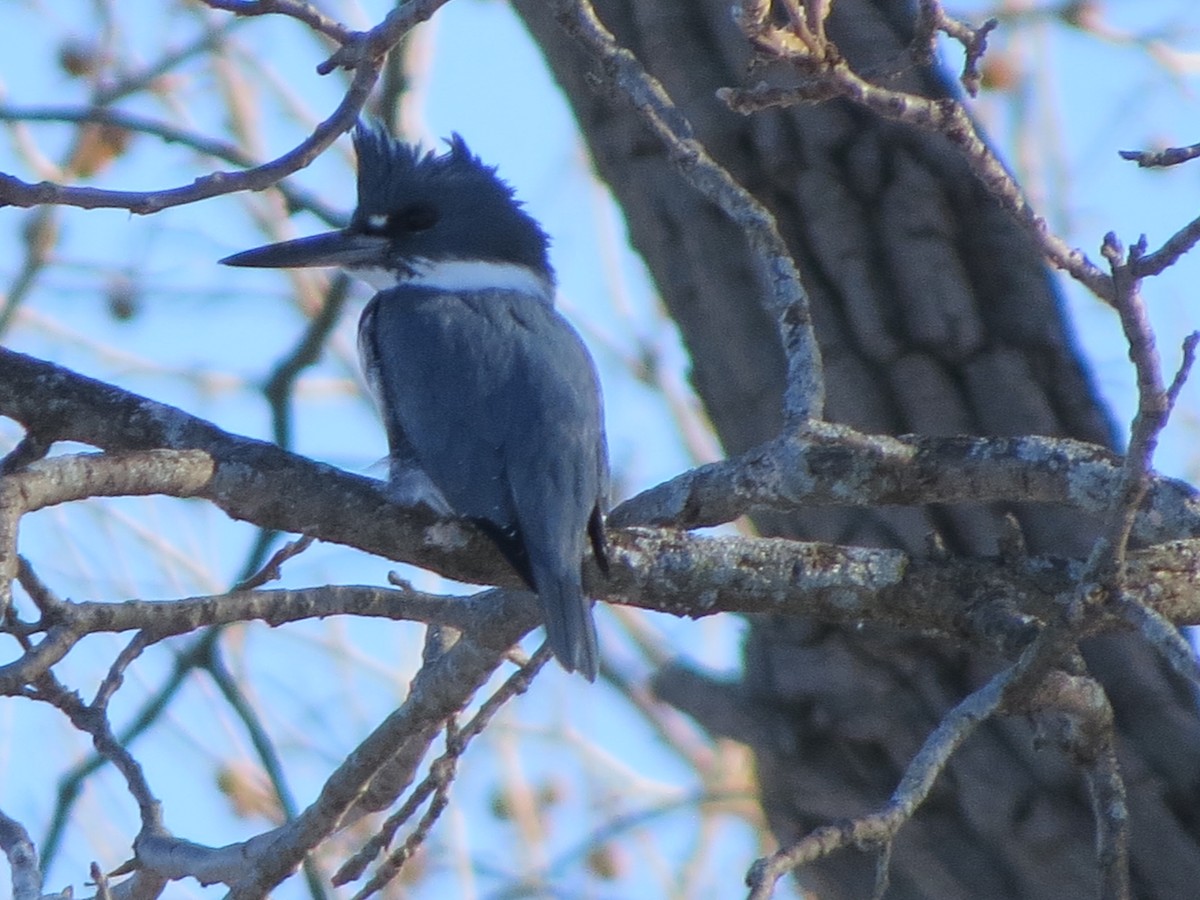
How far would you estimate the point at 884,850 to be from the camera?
1.87 metres

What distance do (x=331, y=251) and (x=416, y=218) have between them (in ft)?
0.70

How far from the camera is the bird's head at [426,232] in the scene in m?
3.62

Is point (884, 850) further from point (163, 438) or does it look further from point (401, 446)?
point (401, 446)

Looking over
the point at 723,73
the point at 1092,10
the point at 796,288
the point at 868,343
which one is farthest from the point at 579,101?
the point at 1092,10

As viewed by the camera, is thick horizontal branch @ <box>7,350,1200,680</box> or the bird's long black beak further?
the bird's long black beak

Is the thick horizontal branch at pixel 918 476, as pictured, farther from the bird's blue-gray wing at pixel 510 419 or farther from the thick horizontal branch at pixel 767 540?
the bird's blue-gray wing at pixel 510 419

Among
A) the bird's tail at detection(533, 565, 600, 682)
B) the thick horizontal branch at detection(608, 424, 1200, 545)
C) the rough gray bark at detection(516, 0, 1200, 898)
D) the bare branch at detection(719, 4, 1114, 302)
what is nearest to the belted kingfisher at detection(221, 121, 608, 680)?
the bird's tail at detection(533, 565, 600, 682)

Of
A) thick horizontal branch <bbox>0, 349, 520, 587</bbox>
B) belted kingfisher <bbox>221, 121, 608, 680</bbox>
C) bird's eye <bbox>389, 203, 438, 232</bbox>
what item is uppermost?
bird's eye <bbox>389, 203, 438, 232</bbox>

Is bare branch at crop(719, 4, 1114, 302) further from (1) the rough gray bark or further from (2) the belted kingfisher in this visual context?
(1) the rough gray bark

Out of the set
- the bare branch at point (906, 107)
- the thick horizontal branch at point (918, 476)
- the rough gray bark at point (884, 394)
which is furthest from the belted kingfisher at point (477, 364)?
the bare branch at point (906, 107)

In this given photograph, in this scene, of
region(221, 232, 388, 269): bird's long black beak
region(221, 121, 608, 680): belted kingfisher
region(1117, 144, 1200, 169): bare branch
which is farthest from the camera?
region(221, 232, 388, 269): bird's long black beak

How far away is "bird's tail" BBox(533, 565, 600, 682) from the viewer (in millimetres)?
2459

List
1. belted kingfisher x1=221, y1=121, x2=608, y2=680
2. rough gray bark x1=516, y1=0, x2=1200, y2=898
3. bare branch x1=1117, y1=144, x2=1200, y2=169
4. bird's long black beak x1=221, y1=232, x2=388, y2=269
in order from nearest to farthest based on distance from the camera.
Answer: bare branch x1=1117, y1=144, x2=1200, y2=169 → belted kingfisher x1=221, y1=121, x2=608, y2=680 → rough gray bark x1=516, y1=0, x2=1200, y2=898 → bird's long black beak x1=221, y1=232, x2=388, y2=269

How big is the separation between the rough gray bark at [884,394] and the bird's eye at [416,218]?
0.40m
